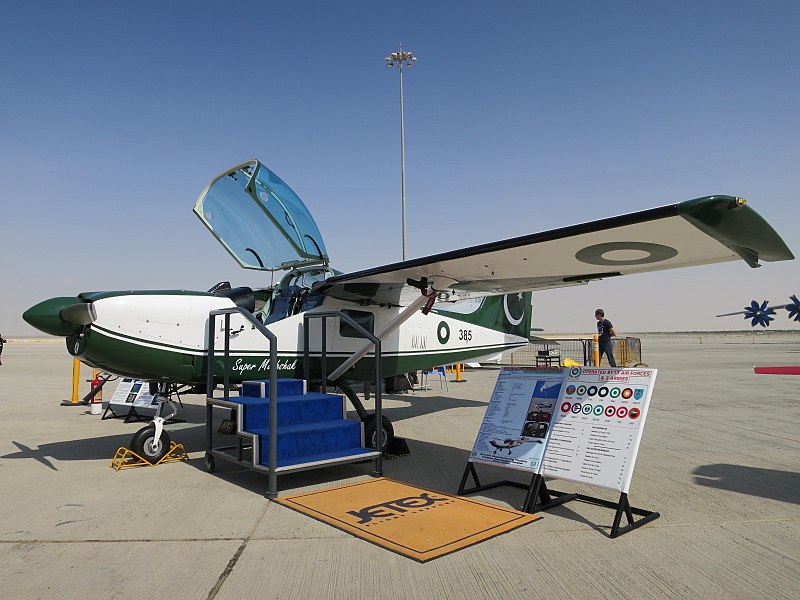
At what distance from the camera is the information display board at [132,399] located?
400 inches

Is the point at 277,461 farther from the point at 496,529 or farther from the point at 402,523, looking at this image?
the point at 496,529

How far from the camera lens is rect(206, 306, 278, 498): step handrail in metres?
5.14

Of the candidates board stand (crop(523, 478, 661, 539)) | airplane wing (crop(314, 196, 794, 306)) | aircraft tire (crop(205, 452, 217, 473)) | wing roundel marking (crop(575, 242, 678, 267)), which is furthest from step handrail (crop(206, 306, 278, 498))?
wing roundel marking (crop(575, 242, 678, 267))

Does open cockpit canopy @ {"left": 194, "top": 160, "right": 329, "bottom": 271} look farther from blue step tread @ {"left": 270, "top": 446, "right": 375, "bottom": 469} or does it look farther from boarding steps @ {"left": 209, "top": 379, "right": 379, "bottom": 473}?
blue step tread @ {"left": 270, "top": 446, "right": 375, "bottom": 469}

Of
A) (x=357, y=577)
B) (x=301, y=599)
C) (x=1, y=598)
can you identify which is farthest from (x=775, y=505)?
(x=1, y=598)

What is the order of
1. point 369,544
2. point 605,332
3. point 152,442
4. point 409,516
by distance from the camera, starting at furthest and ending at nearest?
point 605,332, point 152,442, point 409,516, point 369,544

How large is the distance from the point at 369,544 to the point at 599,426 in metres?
2.15

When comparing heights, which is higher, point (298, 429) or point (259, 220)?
point (259, 220)

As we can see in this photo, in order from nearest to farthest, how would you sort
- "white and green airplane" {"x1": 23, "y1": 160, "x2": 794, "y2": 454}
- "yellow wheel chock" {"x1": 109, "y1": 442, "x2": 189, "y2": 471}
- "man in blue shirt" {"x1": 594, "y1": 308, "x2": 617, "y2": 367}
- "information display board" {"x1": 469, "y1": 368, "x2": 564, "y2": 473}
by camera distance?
1. "white and green airplane" {"x1": 23, "y1": 160, "x2": 794, "y2": 454}
2. "information display board" {"x1": 469, "y1": 368, "x2": 564, "y2": 473}
3. "yellow wheel chock" {"x1": 109, "y1": 442, "x2": 189, "y2": 471}
4. "man in blue shirt" {"x1": 594, "y1": 308, "x2": 617, "y2": 367}

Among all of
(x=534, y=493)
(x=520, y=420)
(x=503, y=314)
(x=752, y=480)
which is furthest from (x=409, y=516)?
(x=503, y=314)

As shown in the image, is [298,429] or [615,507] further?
[298,429]

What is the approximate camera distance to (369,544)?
3.81 metres

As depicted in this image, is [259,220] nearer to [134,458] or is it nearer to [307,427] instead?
[307,427]

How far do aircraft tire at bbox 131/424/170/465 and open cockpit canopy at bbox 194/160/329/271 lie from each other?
8.52ft
